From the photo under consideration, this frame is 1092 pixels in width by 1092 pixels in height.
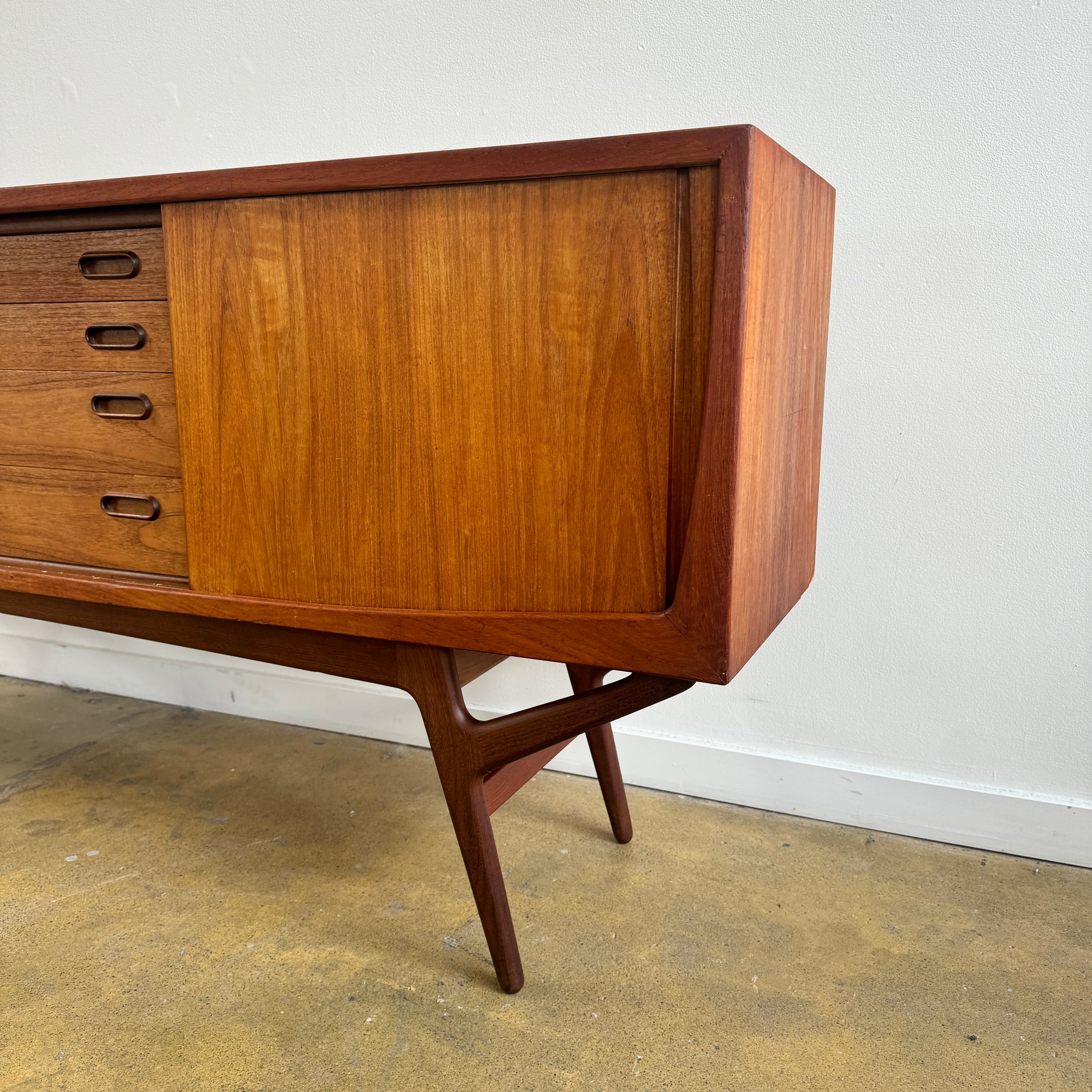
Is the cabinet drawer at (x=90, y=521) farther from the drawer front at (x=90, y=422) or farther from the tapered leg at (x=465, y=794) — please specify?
the tapered leg at (x=465, y=794)

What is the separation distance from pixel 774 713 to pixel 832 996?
1.80 ft

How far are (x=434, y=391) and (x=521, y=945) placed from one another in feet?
2.38

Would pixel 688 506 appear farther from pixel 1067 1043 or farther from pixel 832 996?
pixel 1067 1043

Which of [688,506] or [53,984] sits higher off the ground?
[688,506]

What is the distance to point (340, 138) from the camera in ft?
5.77

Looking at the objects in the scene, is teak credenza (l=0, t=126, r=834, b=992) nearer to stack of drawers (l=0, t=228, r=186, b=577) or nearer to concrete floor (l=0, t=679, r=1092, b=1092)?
stack of drawers (l=0, t=228, r=186, b=577)

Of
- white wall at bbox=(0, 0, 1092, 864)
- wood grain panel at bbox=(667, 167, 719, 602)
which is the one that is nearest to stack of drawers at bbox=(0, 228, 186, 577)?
wood grain panel at bbox=(667, 167, 719, 602)

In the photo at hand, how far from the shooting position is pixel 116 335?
3.88ft

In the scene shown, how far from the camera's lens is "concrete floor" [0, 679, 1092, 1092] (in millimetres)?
1042

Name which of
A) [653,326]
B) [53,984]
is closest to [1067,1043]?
[653,326]

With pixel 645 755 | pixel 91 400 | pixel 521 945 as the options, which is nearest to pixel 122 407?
pixel 91 400

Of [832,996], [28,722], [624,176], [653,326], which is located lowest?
[28,722]

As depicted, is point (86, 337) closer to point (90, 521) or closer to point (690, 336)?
point (90, 521)

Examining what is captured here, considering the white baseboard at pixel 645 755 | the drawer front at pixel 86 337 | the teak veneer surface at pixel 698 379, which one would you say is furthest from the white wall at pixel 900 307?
the drawer front at pixel 86 337
